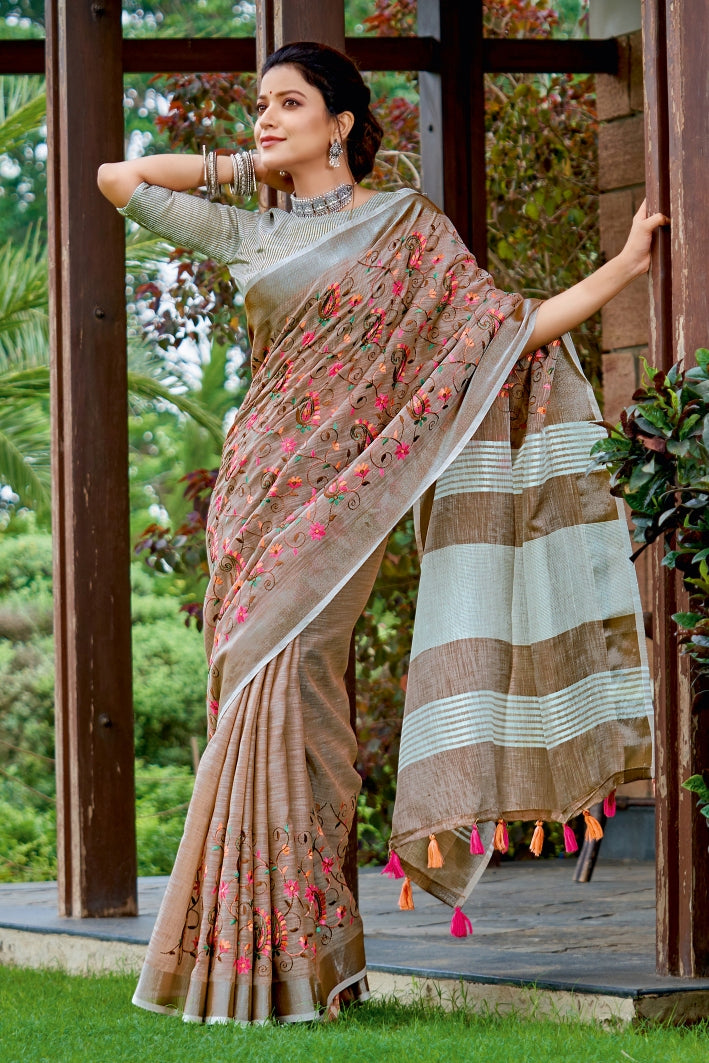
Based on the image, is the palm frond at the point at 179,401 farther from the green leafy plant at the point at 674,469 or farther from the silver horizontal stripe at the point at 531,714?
the green leafy plant at the point at 674,469

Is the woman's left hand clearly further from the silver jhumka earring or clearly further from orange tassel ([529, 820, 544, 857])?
orange tassel ([529, 820, 544, 857])

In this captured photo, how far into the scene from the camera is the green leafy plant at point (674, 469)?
7.99 feet

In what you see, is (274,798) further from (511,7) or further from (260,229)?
(511,7)

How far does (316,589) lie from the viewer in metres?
2.78

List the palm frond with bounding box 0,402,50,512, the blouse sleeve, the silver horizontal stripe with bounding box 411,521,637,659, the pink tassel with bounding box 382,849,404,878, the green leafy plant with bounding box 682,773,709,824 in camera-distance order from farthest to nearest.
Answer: the palm frond with bounding box 0,402,50,512, the blouse sleeve, the silver horizontal stripe with bounding box 411,521,637,659, the pink tassel with bounding box 382,849,404,878, the green leafy plant with bounding box 682,773,709,824

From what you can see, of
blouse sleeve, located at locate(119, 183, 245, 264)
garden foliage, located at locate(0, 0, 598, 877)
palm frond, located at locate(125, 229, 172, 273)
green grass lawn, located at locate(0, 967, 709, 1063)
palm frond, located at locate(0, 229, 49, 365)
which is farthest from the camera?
palm frond, located at locate(125, 229, 172, 273)

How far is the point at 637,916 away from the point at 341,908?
3.80ft

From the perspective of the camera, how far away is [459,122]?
16.4 ft

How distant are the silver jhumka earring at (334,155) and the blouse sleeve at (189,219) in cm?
21

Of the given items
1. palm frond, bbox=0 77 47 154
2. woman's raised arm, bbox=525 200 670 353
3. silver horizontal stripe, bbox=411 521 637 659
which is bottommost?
silver horizontal stripe, bbox=411 521 637 659

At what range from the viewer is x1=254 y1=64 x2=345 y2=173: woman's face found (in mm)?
2967

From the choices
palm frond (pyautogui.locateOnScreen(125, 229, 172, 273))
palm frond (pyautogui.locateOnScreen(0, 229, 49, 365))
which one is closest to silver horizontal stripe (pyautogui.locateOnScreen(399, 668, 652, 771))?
palm frond (pyautogui.locateOnScreen(0, 229, 49, 365))

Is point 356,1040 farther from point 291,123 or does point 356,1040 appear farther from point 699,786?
point 291,123

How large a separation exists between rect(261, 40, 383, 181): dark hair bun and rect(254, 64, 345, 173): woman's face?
20 mm
